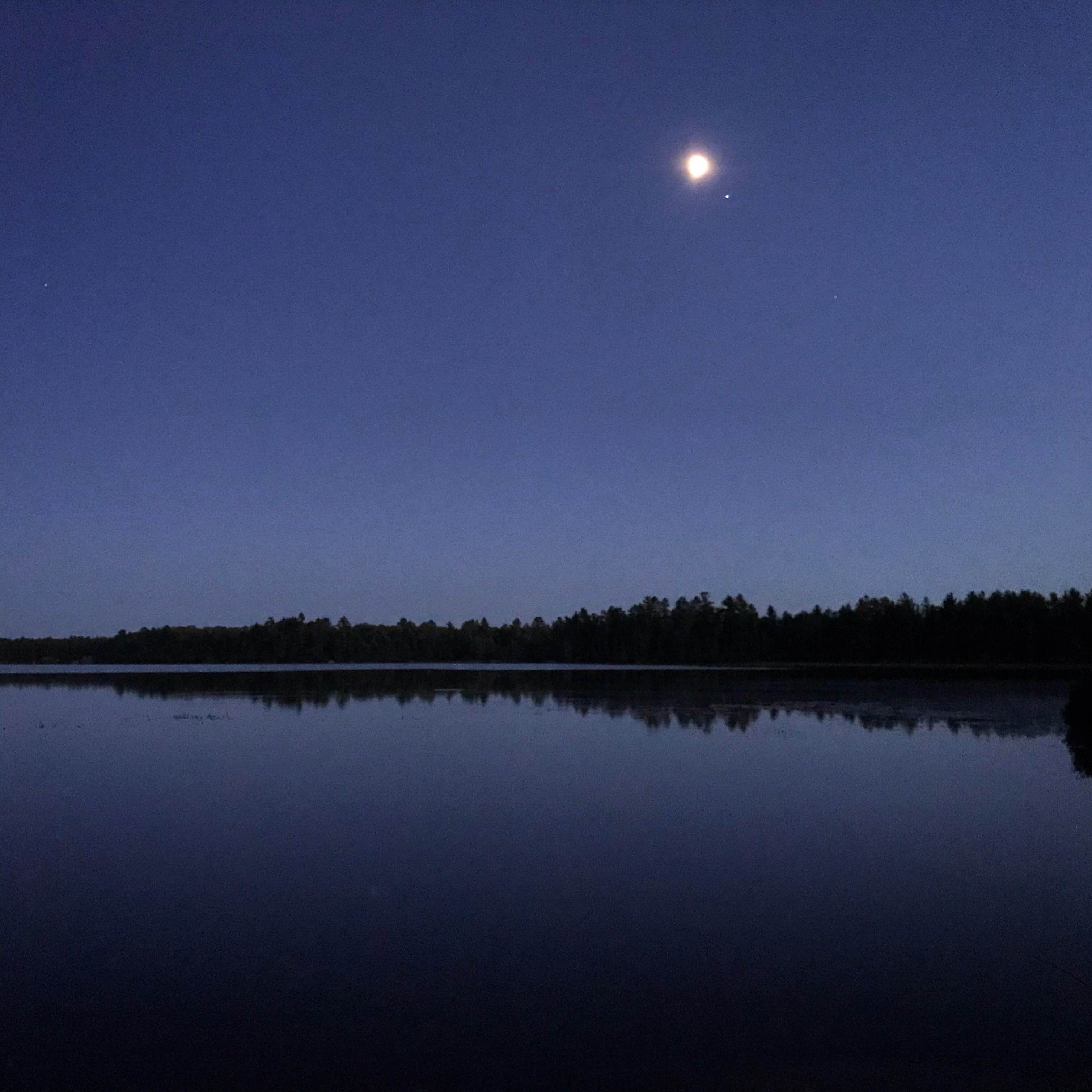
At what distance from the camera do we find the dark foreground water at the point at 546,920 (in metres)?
7.13

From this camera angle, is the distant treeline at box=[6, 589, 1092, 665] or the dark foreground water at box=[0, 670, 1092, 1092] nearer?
the dark foreground water at box=[0, 670, 1092, 1092]

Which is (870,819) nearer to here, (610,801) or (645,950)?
(610,801)

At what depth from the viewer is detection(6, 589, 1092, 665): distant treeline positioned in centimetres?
10775

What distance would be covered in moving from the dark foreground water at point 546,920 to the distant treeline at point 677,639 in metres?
95.2

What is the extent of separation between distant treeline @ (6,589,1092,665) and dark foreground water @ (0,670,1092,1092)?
3748 inches

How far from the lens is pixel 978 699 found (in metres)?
46.4

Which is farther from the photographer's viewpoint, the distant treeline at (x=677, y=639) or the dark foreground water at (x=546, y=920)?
the distant treeline at (x=677, y=639)

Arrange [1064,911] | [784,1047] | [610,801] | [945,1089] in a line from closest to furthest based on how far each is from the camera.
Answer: [945,1089] → [784,1047] → [1064,911] → [610,801]

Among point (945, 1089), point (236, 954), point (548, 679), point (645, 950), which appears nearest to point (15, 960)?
point (236, 954)

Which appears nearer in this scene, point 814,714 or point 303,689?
point 814,714

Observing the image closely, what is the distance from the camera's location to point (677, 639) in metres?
156

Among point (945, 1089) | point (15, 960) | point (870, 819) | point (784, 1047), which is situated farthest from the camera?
point (870, 819)

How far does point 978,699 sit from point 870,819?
34.8 meters

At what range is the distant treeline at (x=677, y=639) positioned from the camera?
108 meters
